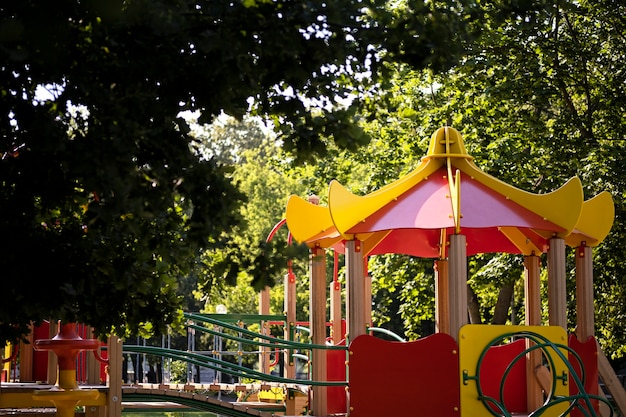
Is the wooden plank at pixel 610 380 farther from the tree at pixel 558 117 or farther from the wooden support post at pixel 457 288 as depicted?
the tree at pixel 558 117

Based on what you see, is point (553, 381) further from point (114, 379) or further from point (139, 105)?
point (139, 105)

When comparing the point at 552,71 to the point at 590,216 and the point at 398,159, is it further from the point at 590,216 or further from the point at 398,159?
the point at 590,216

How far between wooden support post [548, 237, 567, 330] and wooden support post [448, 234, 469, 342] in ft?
4.35

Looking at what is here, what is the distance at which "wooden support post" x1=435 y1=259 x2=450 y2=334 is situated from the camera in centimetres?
1358

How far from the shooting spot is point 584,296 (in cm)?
1256

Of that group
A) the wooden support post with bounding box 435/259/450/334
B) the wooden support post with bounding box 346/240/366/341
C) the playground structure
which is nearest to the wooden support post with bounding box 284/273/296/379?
the playground structure

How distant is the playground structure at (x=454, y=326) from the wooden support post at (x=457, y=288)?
0.01 m

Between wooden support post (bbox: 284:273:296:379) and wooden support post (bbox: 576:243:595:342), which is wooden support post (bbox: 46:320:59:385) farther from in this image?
wooden support post (bbox: 576:243:595:342)

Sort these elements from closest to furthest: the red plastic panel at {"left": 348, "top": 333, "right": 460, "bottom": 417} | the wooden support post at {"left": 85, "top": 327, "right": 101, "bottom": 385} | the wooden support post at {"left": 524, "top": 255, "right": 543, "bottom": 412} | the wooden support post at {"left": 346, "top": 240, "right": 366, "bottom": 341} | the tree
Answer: the red plastic panel at {"left": 348, "top": 333, "right": 460, "bottom": 417} < the wooden support post at {"left": 85, "top": 327, "right": 101, "bottom": 385} < the wooden support post at {"left": 346, "top": 240, "right": 366, "bottom": 341} < the wooden support post at {"left": 524, "top": 255, "right": 543, "bottom": 412} < the tree

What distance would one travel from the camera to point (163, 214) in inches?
276

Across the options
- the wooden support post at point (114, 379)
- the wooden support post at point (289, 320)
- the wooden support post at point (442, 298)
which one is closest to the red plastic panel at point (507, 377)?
the wooden support post at point (442, 298)

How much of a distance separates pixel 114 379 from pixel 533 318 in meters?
5.26

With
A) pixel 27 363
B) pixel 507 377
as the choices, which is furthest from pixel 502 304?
pixel 27 363

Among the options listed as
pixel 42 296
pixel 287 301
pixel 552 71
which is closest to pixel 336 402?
pixel 287 301
